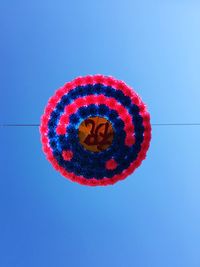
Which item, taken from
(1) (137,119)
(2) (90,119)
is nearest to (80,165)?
(2) (90,119)

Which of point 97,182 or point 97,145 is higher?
point 97,145

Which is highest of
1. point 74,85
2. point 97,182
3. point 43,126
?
point 74,85

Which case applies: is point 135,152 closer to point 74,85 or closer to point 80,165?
point 80,165

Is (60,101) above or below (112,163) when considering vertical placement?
above

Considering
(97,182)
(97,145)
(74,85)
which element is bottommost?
(97,182)

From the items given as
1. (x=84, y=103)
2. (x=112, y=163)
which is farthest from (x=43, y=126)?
(x=112, y=163)

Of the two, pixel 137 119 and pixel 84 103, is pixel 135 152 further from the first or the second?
pixel 84 103
